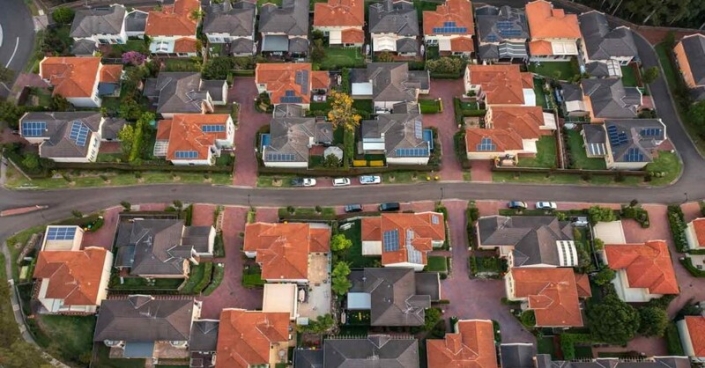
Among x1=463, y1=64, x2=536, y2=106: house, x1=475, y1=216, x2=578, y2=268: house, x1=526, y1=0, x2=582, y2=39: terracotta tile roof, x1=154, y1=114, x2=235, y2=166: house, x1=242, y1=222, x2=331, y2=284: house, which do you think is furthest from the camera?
x1=526, y1=0, x2=582, y2=39: terracotta tile roof

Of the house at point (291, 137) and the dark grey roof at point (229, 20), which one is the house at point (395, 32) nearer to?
the house at point (291, 137)

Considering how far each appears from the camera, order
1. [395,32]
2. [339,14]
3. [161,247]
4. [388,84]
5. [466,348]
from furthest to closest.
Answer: [339,14] < [395,32] < [388,84] < [161,247] < [466,348]

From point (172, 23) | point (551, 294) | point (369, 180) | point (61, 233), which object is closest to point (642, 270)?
point (551, 294)

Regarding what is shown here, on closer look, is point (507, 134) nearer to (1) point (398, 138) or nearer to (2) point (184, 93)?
(1) point (398, 138)

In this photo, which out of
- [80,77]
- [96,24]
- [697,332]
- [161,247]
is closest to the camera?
[697,332]

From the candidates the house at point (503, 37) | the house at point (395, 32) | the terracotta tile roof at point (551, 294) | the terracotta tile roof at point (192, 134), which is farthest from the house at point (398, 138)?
the terracotta tile roof at point (551, 294)

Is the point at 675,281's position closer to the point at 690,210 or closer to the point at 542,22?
the point at 690,210

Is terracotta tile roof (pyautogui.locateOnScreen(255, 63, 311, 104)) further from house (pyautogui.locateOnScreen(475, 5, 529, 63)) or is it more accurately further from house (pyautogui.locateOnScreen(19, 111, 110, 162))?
house (pyautogui.locateOnScreen(475, 5, 529, 63))

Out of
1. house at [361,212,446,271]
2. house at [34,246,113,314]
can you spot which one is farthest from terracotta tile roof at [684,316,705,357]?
house at [34,246,113,314]
